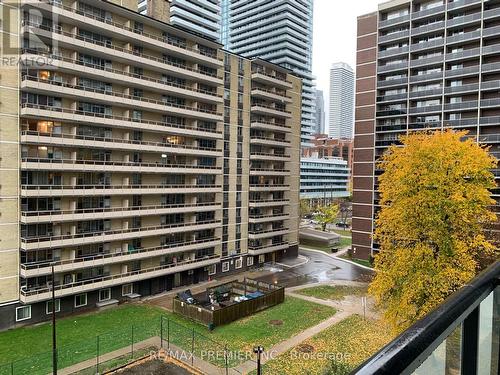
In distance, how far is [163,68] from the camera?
40.2 m

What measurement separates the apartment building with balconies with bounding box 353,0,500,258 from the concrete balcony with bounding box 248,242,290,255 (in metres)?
11.4

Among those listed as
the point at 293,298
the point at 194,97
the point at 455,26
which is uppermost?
the point at 455,26

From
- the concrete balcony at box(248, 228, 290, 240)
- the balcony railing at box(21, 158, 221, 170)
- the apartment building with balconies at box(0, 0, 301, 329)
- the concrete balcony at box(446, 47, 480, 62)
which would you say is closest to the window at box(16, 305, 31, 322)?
the apartment building with balconies at box(0, 0, 301, 329)

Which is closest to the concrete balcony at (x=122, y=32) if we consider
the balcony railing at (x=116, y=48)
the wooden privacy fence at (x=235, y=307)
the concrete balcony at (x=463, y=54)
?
the balcony railing at (x=116, y=48)

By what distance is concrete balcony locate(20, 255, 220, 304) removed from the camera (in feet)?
103

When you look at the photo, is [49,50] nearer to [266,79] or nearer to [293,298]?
[266,79]

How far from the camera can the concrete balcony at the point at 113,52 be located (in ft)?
105

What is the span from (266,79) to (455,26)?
26.2 metres

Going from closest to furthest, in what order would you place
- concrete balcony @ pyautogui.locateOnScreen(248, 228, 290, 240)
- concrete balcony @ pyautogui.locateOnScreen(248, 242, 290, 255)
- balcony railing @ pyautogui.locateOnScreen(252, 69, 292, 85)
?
concrete balcony @ pyautogui.locateOnScreen(248, 242, 290, 255) → concrete balcony @ pyautogui.locateOnScreen(248, 228, 290, 240) → balcony railing @ pyautogui.locateOnScreen(252, 69, 292, 85)

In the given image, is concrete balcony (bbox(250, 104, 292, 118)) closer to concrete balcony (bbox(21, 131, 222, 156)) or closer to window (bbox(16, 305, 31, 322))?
concrete balcony (bbox(21, 131, 222, 156))

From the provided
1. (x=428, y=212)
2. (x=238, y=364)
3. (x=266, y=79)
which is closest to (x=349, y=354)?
(x=238, y=364)

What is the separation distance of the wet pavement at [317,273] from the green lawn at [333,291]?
2.82 m

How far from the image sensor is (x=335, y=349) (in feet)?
90.9

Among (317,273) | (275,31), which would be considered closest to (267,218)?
(317,273)
